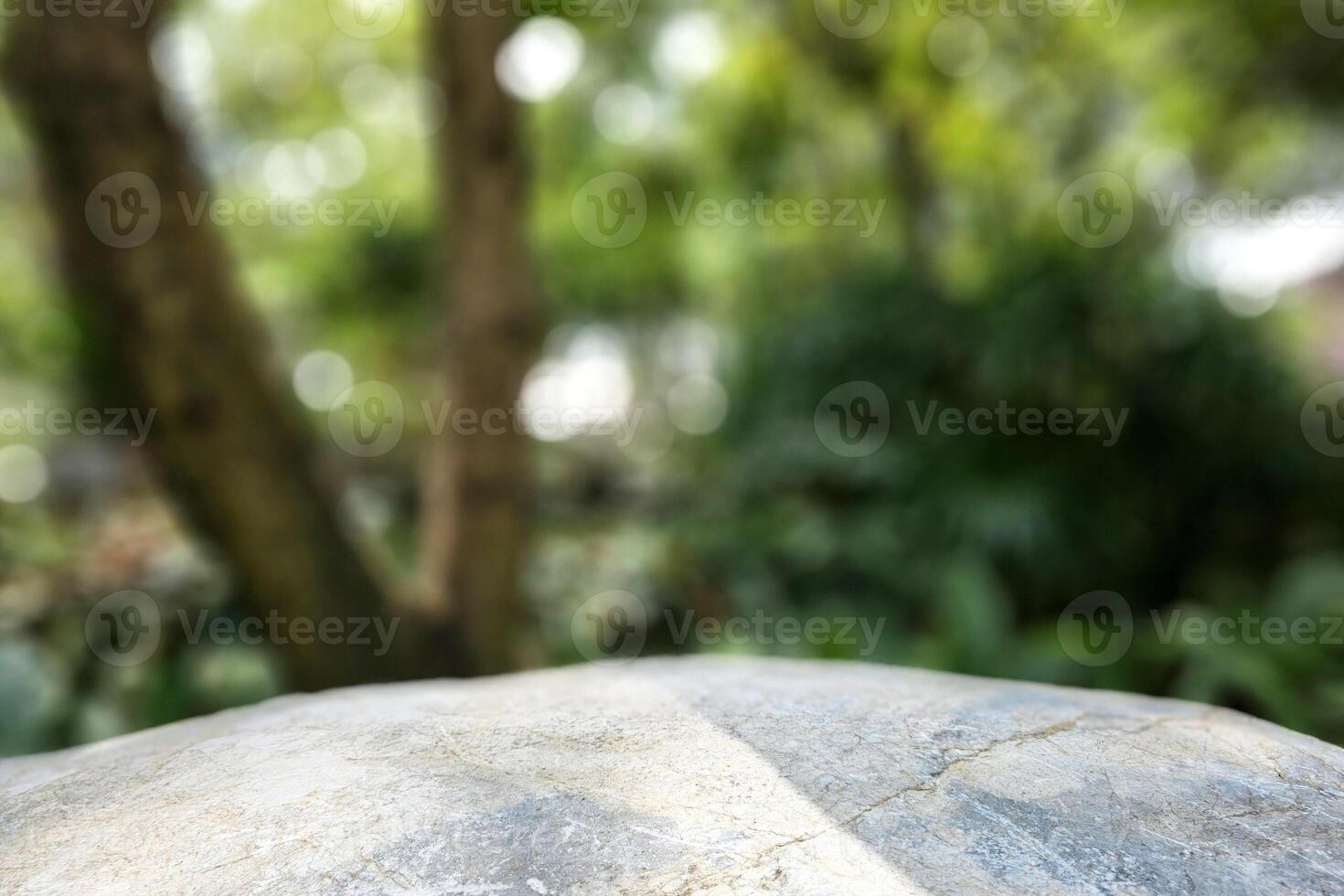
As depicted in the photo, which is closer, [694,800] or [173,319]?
[694,800]

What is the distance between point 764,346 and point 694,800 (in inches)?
166

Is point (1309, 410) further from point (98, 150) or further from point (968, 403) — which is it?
point (98, 150)

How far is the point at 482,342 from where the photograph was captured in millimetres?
2736

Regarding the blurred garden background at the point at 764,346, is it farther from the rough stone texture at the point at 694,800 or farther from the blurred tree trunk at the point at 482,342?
the rough stone texture at the point at 694,800

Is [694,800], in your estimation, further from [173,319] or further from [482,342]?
[482,342]

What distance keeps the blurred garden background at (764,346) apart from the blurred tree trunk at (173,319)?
1 centimetres

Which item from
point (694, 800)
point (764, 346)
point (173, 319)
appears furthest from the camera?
point (764, 346)

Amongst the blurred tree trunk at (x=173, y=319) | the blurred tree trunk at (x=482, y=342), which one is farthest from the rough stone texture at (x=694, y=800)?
the blurred tree trunk at (x=482, y=342)

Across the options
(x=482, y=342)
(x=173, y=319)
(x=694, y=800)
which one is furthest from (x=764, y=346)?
(x=694, y=800)

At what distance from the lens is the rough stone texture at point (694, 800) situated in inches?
29.0

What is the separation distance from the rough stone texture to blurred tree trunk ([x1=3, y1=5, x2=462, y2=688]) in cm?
109

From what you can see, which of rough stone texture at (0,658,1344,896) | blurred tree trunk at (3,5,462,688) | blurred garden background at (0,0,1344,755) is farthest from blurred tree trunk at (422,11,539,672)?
rough stone texture at (0,658,1344,896)

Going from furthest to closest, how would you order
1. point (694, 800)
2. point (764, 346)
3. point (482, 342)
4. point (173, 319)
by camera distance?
1. point (764, 346)
2. point (482, 342)
3. point (173, 319)
4. point (694, 800)

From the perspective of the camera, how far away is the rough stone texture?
74 cm
